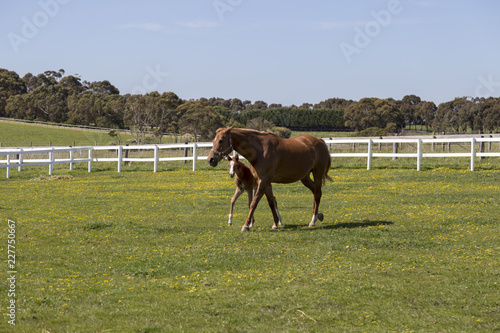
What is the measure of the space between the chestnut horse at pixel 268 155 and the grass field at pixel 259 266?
1036 mm

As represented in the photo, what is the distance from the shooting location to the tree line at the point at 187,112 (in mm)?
90750

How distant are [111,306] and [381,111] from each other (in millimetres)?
106907

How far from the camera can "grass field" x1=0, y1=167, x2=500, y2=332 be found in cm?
666

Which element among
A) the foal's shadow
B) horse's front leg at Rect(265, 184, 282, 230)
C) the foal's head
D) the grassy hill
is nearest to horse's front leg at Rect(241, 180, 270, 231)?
horse's front leg at Rect(265, 184, 282, 230)

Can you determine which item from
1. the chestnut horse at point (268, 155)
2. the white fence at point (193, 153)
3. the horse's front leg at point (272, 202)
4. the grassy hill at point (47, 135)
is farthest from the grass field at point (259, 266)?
the grassy hill at point (47, 135)

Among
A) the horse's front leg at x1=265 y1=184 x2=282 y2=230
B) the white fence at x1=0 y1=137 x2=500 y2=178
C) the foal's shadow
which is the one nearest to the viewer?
the horse's front leg at x1=265 y1=184 x2=282 y2=230

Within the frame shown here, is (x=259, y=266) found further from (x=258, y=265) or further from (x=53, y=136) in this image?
(x=53, y=136)

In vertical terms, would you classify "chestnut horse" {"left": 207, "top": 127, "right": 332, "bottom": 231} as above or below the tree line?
below

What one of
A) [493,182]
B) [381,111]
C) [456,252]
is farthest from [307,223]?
[381,111]

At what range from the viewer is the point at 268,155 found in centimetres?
1295

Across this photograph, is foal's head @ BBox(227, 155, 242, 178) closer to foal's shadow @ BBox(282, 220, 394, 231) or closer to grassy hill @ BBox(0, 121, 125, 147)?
foal's shadow @ BBox(282, 220, 394, 231)

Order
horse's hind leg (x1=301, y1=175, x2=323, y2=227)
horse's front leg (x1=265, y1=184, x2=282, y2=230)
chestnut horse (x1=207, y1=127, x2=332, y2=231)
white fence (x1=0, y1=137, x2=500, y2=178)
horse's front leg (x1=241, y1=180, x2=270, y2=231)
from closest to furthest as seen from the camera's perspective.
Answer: chestnut horse (x1=207, y1=127, x2=332, y2=231), horse's front leg (x1=241, y1=180, x2=270, y2=231), horse's front leg (x1=265, y1=184, x2=282, y2=230), horse's hind leg (x1=301, y1=175, x2=323, y2=227), white fence (x1=0, y1=137, x2=500, y2=178)

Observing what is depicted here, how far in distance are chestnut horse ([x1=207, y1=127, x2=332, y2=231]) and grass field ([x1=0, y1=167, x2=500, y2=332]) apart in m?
1.04

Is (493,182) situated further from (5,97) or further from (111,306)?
(5,97)
